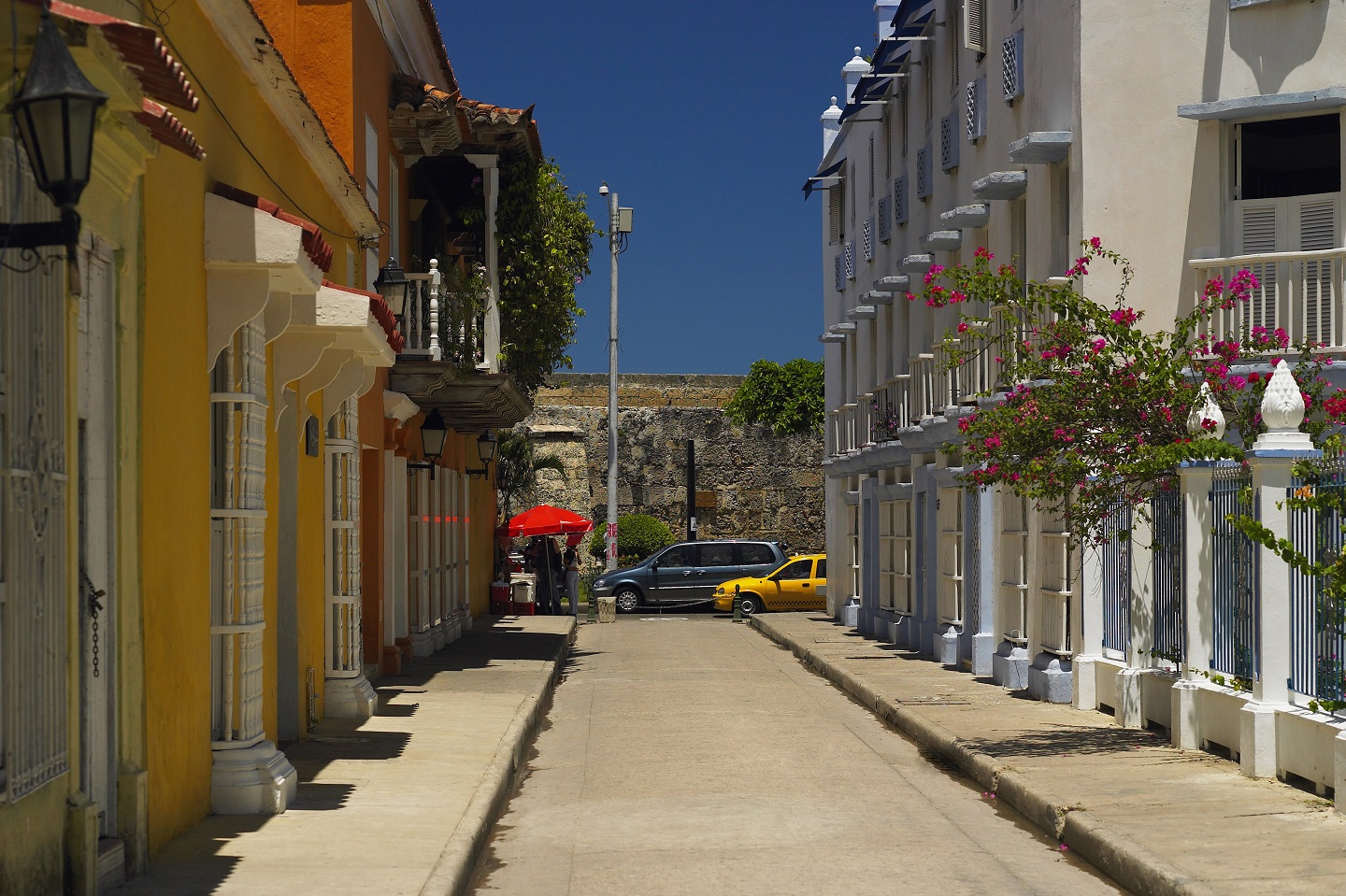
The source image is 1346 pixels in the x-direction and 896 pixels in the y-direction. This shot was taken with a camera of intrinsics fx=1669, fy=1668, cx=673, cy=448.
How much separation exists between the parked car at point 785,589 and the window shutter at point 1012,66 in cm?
2122

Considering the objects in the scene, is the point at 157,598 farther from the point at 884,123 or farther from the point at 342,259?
the point at 884,123

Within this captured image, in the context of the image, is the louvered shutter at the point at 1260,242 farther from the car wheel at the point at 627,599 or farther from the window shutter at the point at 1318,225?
the car wheel at the point at 627,599

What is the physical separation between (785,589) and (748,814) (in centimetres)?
2905

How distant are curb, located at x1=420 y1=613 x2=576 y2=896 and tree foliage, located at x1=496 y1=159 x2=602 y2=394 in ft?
27.6

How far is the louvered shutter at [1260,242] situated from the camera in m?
16.3

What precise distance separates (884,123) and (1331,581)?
64.1 feet

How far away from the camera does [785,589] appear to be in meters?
39.5

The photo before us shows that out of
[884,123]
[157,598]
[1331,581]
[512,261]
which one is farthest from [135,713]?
[884,123]

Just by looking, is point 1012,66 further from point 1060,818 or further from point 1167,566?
point 1060,818

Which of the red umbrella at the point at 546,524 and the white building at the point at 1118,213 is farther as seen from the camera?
the red umbrella at the point at 546,524

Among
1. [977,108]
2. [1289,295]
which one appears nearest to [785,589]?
[977,108]

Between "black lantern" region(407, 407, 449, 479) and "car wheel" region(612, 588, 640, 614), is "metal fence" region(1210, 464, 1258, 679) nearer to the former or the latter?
"black lantern" region(407, 407, 449, 479)

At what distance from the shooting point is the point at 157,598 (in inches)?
324

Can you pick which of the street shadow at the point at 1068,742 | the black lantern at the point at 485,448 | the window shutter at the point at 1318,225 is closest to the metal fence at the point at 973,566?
the window shutter at the point at 1318,225
